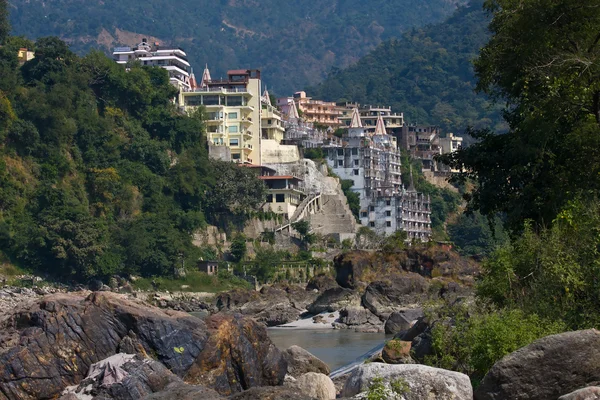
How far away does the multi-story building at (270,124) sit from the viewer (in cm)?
10675

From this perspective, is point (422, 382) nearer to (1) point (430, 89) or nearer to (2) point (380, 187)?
(2) point (380, 187)

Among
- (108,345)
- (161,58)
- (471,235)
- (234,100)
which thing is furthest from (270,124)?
(108,345)

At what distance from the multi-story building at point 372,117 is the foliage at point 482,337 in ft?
348

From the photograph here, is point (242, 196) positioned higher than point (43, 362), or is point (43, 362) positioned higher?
point (242, 196)

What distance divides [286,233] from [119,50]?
135 feet

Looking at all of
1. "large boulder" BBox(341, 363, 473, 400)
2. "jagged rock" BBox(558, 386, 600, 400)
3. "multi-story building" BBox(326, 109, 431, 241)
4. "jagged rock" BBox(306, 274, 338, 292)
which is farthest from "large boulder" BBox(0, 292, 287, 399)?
"multi-story building" BBox(326, 109, 431, 241)

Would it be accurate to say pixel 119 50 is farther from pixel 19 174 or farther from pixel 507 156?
pixel 507 156

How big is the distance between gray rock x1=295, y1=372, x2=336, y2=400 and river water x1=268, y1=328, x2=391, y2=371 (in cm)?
1340

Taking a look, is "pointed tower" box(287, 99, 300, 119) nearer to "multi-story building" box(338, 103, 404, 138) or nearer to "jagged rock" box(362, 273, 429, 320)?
"multi-story building" box(338, 103, 404, 138)

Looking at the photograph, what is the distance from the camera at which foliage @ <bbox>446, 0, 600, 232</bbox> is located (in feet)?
71.8

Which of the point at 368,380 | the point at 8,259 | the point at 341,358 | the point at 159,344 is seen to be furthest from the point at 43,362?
the point at 8,259

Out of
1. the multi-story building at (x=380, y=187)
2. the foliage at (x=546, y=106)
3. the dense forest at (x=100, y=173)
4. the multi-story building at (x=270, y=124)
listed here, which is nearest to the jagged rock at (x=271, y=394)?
Result: the foliage at (x=546, y=106)

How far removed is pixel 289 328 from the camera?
56.9 metres

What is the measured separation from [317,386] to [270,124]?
88.1 meters
